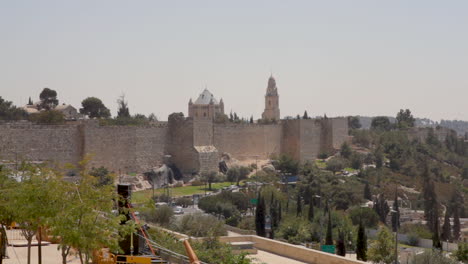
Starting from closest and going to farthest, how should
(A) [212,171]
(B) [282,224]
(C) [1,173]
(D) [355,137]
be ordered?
(C) [1,173], (B) [282,224], (A) [212,171], (D) [355,137]

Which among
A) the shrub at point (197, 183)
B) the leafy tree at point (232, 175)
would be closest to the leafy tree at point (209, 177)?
the shrub at point (197, 183)

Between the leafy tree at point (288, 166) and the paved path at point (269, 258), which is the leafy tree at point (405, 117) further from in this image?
the paved path at point (269, 258)

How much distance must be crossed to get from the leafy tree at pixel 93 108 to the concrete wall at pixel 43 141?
18007mm

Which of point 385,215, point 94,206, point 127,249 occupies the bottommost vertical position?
point 385,215

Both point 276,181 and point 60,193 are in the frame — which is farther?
point 276,181

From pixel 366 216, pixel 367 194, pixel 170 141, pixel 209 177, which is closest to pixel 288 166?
pixel 367 194

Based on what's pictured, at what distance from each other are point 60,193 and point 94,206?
1.87 ft

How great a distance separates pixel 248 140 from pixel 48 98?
16384mm

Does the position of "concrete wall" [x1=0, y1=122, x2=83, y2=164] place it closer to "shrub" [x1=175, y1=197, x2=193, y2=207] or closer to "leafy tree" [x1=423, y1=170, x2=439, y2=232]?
"shrub" [x1=175, y1=197, x2=193, y2=207]

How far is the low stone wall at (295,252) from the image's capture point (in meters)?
11.8

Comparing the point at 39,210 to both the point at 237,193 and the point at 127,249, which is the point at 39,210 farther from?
the point at 237,193

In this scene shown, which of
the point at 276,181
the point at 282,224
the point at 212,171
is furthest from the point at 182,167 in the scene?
the point at 282,224

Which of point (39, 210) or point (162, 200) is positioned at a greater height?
point (39, 210)

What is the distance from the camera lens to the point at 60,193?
27.7 feet
